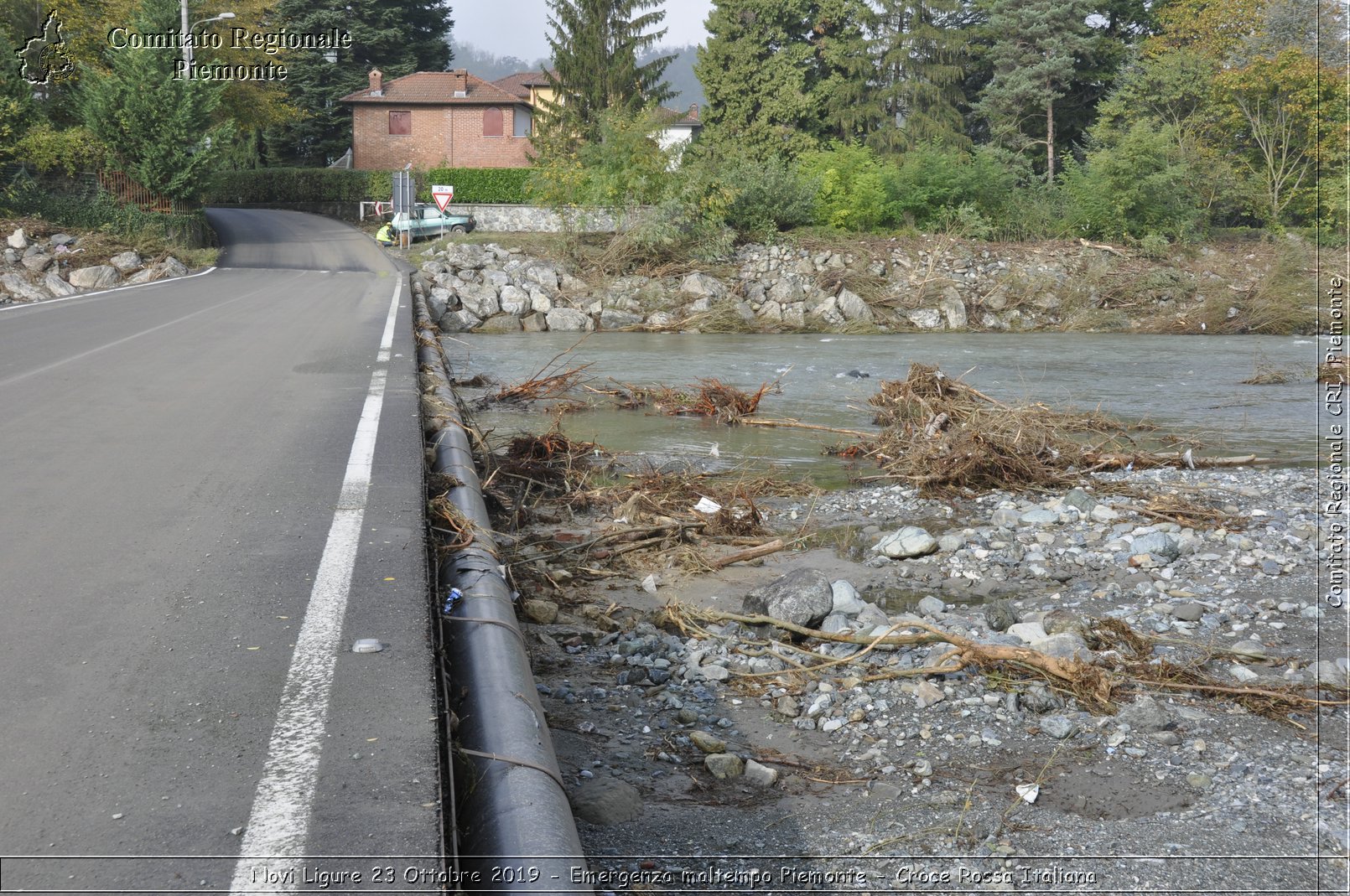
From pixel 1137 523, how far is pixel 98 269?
24.1m

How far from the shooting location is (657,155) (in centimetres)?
3362

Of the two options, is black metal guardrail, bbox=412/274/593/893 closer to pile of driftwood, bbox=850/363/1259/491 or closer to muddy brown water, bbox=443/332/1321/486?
pile of driftwood, bbox=850/363/1259/491

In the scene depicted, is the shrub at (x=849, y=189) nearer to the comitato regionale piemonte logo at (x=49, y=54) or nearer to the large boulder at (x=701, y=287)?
the large boulder at (x=701, y=287)

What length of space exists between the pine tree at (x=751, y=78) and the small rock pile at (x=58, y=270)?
27645 millimetres

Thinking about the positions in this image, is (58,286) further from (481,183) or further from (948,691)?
(481,183)

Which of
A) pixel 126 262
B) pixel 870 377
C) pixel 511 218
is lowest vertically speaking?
pixel 870 377

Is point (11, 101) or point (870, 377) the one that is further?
point (11, 101)

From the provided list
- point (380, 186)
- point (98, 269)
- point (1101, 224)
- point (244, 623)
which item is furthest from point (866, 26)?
point (244, 623)

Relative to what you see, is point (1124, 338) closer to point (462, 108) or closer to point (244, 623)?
point (244, 623)

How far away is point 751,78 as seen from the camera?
158ft

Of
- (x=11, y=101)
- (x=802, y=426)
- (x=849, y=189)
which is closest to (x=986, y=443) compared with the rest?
(x=802, y=426)

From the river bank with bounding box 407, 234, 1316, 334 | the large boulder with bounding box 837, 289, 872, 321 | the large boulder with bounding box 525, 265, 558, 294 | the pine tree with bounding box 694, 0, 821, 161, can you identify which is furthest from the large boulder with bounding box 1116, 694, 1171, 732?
the pine tree with bounding box 694, 0, 821, 161

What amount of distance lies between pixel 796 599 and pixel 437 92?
56452 mm

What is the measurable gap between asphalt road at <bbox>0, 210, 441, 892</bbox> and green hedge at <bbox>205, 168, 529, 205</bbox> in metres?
33.6
